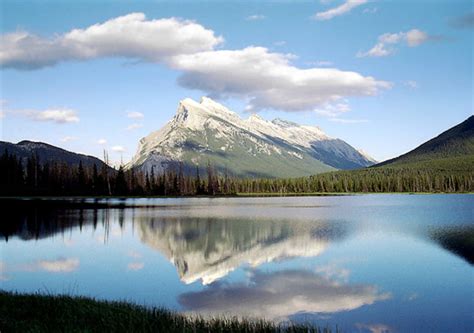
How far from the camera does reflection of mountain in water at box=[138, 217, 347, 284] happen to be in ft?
114

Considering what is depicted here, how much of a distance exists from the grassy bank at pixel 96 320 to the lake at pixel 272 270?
12.7 feet

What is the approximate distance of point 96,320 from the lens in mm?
16594

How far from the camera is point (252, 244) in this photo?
145 ft

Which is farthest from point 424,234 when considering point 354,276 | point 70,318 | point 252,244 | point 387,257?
point 70,318

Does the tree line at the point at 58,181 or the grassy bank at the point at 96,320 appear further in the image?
the tree line at the point at 58,181

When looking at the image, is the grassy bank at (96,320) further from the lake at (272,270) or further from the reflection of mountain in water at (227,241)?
the reflection of mountain in water at (227,241)

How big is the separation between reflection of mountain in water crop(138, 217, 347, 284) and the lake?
12 cm

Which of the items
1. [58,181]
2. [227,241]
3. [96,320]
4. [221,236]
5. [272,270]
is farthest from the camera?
Result: [58,181]

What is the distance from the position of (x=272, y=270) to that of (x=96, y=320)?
17.5m

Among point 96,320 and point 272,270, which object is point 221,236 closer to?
point 272,270

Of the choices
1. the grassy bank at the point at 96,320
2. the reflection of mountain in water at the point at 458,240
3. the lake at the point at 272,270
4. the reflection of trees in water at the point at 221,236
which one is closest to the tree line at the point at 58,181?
the reflection of trees in water at the point at 221,236

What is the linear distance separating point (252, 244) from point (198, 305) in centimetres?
2152

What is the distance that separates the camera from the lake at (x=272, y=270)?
2169 cm

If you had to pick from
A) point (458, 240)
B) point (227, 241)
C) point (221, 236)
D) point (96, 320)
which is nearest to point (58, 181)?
point (221, 236)
